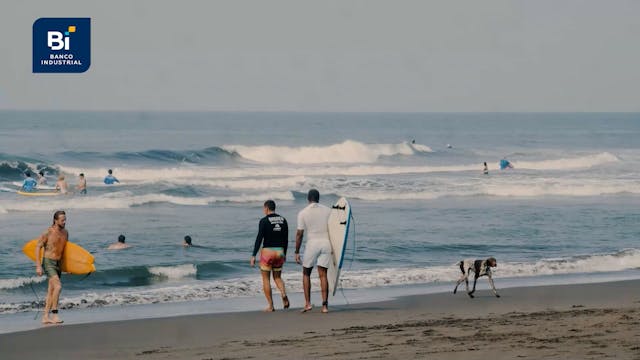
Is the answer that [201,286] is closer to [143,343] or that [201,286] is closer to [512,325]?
[143,343]

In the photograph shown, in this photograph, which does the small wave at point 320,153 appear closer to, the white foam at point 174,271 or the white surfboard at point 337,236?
the white foam at point 174,271

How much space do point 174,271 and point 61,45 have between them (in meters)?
9.23

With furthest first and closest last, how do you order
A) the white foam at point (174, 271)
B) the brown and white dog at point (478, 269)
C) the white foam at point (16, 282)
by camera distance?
the white foam at point (174, 271), the white foam at point (16, 282), the brown and white dog at point (478, 269)

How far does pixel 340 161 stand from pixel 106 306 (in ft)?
173

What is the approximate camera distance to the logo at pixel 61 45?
23.5 m

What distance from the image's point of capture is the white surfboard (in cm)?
1305

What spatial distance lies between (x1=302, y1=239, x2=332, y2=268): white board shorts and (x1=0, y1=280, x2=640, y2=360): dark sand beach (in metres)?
0.69

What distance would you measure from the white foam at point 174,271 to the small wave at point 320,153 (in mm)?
44977

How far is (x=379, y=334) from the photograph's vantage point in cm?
1084

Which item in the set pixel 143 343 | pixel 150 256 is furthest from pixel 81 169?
pixel 143 343

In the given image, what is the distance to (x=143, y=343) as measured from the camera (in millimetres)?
11156

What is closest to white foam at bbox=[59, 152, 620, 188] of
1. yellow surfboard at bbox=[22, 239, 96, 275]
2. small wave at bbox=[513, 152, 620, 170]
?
small wave at bbox=[513, 152, 620, 170]

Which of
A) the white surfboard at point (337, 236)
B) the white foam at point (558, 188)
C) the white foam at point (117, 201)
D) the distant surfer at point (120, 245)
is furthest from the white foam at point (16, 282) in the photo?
the white foam at point (558, 188)

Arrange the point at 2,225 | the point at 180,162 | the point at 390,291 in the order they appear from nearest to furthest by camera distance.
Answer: the point at 390,291 → the point at 2,225 → the point at 180,162
